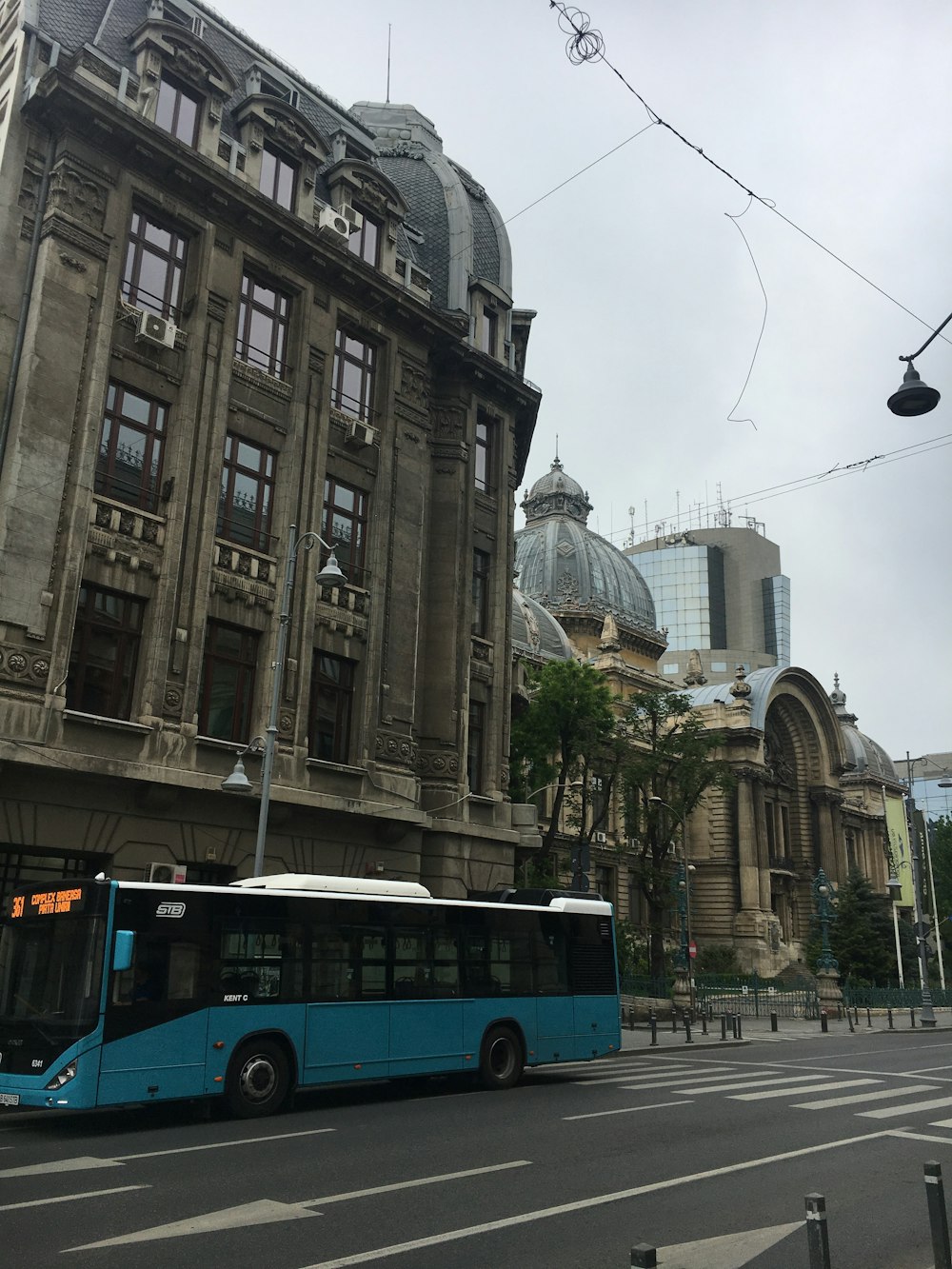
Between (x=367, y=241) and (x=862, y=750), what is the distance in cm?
9623

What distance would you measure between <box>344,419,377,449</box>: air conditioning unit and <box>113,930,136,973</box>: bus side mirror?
16071 millimetres

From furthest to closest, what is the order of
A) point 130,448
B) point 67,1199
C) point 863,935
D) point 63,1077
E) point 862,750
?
1. point 862,750
2. point 863,935
3. point 130,448
4. point 63,1077
5. point 67,1199

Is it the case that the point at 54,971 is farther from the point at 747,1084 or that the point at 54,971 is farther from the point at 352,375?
the point at 352,375

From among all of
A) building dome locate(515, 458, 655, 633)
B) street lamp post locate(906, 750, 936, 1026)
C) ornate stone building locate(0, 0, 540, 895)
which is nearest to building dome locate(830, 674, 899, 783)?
building dome locate(515, 458, 655, 633)

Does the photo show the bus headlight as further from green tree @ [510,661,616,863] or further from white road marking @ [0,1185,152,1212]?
green tree @ [510,661,616,863]

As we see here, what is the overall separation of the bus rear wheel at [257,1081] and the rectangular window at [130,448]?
39.6ft

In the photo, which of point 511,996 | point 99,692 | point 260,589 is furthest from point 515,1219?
point 260,589

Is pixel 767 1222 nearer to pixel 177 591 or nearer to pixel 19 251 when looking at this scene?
pixel 177 591

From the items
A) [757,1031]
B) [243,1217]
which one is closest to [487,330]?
[757,1031]

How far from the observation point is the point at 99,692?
70.4 feet

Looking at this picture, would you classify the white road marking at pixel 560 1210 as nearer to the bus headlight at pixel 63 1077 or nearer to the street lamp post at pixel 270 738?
the bus headlight at pixel 63 1077

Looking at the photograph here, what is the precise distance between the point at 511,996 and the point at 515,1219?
10446 millimetres

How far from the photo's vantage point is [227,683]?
23875mm

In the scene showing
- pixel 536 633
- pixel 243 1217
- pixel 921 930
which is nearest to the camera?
pixel 243 1217
